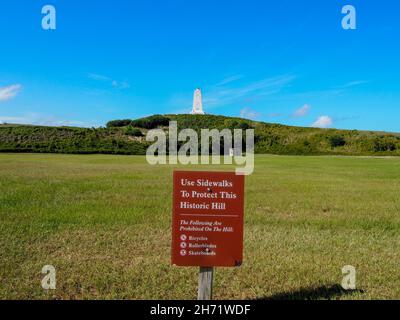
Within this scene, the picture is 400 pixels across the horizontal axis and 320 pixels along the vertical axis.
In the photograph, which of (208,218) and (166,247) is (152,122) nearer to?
(166,247)

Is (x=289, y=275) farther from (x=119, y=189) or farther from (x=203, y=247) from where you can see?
(x=119, y=189)

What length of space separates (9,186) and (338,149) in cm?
5704

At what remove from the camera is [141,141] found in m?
71.0

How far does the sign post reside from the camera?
496 cm

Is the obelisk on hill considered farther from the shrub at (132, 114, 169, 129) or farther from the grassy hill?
the grassy hill

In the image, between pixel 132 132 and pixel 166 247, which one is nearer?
pixel 166 247

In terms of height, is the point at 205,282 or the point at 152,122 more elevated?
the point at 152,122

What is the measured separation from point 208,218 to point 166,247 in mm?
3622

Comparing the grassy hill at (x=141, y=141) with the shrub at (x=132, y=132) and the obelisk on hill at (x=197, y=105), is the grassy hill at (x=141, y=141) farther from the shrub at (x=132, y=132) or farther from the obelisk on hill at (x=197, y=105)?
the obelisk on hill at (x=197, y=105)

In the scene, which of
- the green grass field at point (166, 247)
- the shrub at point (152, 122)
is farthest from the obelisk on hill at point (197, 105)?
the green grass field at point (166, 247)

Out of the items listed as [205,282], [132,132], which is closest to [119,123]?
[132,132]

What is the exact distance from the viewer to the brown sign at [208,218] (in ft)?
16.3
